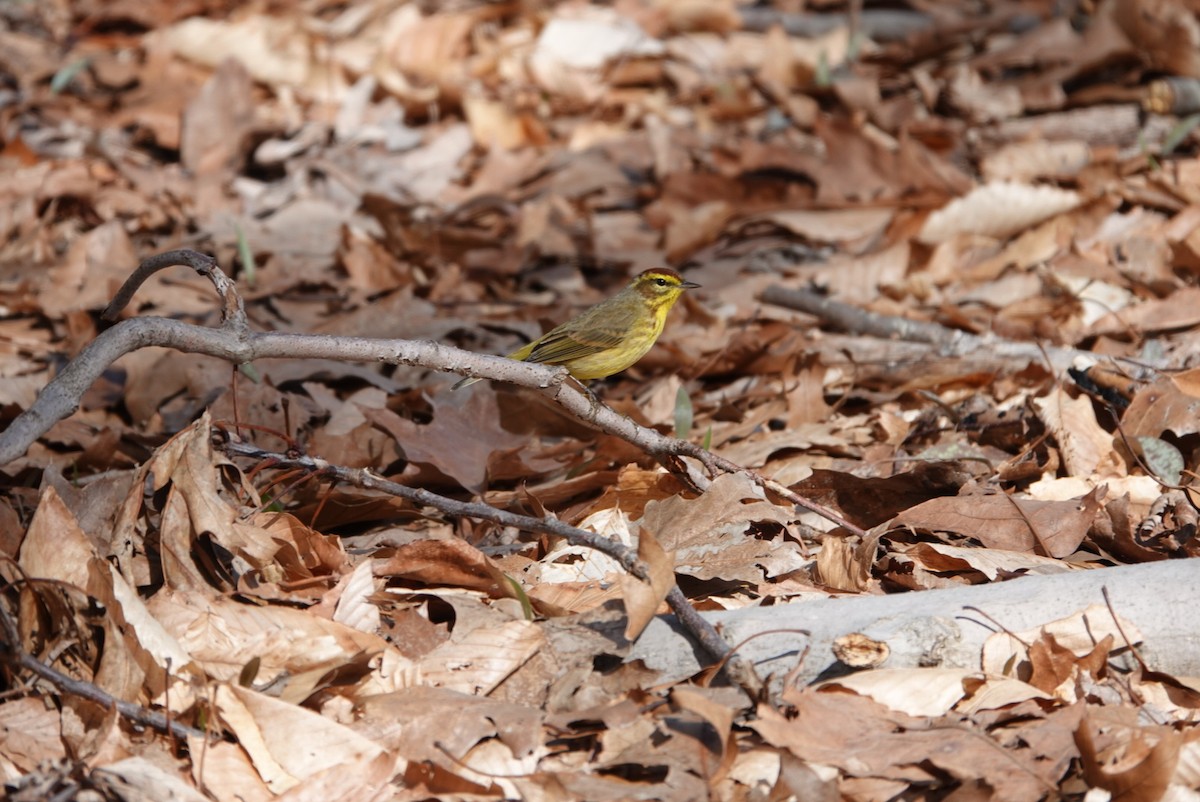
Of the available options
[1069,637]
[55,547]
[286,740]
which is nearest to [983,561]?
[1069,637]

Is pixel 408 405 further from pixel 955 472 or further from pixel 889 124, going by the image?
pixel 889 124

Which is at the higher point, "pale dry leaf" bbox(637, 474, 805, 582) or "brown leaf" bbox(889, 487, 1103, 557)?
"pale dry leaf" bbox(637, 474, 805, 582)

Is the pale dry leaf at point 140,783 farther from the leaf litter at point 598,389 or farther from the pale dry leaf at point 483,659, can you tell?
the pale dry leaf at point 483,659

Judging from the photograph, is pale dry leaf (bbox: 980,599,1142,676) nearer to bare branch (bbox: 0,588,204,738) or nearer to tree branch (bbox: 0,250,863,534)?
tree branch (bbox: 0,250,863,534)

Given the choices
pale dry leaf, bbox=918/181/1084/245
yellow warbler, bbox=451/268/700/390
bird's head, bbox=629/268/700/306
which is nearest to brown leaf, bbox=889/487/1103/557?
yellow warbler, bbox=451/268/700/390

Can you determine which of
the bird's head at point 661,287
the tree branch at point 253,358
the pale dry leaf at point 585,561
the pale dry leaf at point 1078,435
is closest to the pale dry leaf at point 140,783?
the tree branch at point 253,358

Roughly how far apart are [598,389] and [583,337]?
2.43 ft

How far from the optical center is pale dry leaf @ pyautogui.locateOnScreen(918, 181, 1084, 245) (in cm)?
639

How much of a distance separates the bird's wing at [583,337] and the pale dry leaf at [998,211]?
2165 mm

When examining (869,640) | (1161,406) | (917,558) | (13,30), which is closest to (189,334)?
(869,640)

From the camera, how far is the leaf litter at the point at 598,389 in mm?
2844

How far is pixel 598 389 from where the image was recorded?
19.7 ft

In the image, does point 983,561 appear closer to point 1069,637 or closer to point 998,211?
point 1069,637

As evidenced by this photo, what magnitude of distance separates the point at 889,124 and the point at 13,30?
24.6 ft
